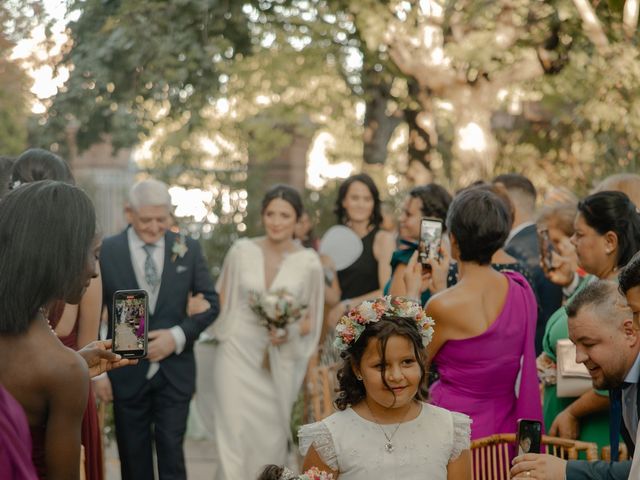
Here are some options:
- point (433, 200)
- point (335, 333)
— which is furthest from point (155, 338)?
point (433, 200)

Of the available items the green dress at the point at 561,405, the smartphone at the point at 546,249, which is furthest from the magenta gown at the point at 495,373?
the smartphone at the point at 546,249

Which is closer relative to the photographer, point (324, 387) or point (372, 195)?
point (324, 387)

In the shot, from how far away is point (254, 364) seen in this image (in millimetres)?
9047

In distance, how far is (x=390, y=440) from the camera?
454 cm

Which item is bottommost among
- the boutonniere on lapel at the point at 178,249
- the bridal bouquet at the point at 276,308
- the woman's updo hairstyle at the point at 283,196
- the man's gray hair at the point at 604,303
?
the man's gray hair at the point at 604,303

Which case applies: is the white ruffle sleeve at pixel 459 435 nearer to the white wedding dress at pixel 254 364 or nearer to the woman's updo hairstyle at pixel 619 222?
the woman's updo hairstyle at pixel 619 222

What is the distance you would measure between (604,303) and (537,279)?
291 centimetres

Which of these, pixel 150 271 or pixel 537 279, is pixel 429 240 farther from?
pixel 150 271

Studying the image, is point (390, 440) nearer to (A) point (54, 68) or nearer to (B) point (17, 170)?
(B) point (17, 170)

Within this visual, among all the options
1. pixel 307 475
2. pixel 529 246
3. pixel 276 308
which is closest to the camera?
pixel 307 475

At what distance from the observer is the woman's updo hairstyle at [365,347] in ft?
15.2

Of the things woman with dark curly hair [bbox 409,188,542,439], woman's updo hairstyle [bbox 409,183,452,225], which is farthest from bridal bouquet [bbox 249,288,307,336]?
woman with dark curly hair [bbox 409,188,542,439]

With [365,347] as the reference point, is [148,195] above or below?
above

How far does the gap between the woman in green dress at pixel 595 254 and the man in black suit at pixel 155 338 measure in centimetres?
284
